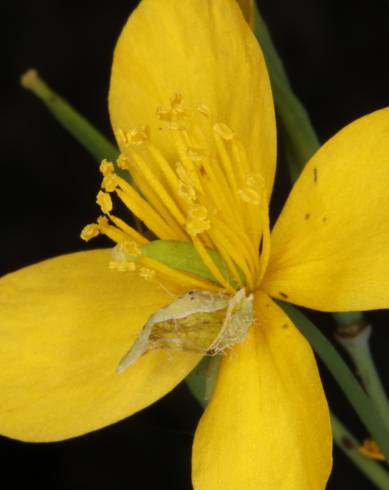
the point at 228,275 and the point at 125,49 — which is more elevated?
the point at 125,49

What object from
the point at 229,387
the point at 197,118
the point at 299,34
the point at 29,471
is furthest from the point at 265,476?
the point at 299,34

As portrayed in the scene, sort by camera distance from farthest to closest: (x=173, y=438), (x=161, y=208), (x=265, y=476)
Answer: (x=173, y=438)
(x=161, y=208)
(x=265, y=476)

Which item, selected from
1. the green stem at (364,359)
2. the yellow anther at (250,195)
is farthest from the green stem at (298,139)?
the yellow anther at (250,195)

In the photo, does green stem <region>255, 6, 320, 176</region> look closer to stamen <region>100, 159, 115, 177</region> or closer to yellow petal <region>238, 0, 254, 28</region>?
yellow petal <region>238, 0, 254, 28</region>

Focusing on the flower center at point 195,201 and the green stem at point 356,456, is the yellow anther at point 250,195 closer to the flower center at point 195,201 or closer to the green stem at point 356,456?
the flower center at point 195,201

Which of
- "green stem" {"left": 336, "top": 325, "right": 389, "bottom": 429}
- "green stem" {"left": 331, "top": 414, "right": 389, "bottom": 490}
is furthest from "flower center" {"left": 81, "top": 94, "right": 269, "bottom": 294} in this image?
"green stem" {"left": 331, "top": 414, "right": 389, "bottom": 490}

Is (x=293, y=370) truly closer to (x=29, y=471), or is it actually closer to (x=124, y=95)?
(x=124, y=95)

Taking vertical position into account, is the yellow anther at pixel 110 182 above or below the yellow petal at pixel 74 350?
above
